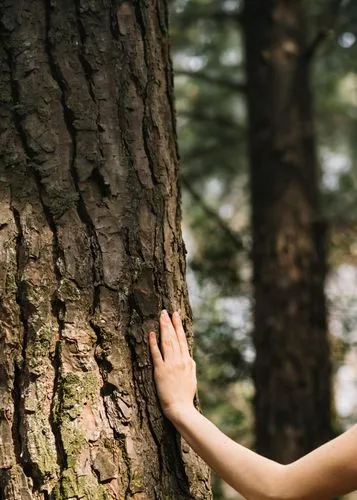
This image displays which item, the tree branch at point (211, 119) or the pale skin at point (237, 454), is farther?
the tree branch at point (211, 119)

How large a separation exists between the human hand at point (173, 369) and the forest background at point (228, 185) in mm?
3787

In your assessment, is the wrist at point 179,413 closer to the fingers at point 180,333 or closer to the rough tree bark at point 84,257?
the rough tree bark at point 84,257

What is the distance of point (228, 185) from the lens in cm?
948

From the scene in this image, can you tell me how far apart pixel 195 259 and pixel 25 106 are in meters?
4.76

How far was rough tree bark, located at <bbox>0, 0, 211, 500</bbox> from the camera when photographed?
2309mm

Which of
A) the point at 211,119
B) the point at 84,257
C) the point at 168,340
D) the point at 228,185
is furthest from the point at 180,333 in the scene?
Result: the point at 228,185

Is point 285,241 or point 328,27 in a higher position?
point 328,27

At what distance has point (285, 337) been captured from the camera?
6.12 m

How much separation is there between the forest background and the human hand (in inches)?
149

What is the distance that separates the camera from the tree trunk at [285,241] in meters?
6.02

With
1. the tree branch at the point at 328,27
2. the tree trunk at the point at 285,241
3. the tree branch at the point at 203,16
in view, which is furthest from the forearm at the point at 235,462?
the tree branch at the point at 203,16

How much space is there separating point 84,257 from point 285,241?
4051mm

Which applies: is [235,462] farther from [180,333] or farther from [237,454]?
[180,333]

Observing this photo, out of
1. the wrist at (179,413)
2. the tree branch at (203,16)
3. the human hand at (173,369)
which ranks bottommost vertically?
the wrist at (179,413)
